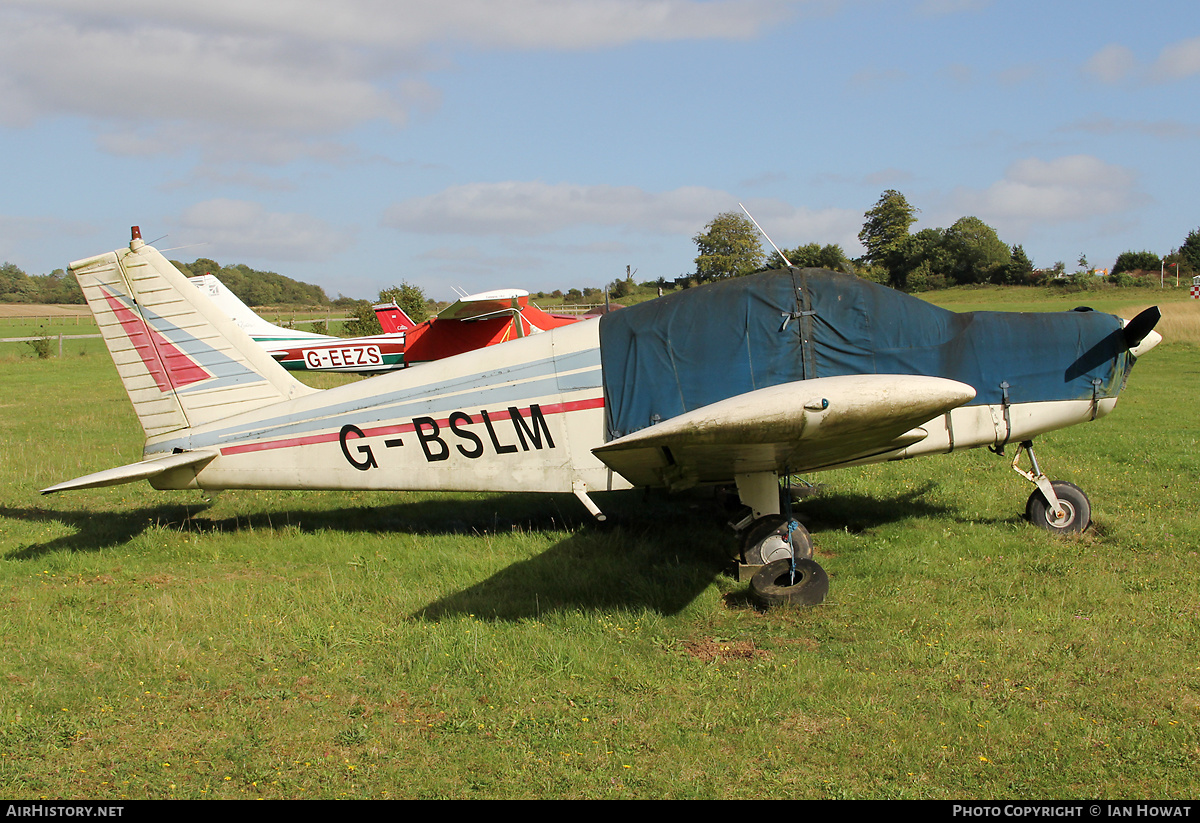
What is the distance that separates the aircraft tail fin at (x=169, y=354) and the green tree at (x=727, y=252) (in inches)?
475

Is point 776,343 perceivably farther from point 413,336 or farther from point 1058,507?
point 413,336

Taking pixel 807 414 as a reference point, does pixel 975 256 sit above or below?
above

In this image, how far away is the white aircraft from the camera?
6.06 metres

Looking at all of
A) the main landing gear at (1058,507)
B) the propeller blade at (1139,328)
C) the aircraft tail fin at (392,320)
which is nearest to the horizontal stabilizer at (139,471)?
the main landing gear at (1058,507)

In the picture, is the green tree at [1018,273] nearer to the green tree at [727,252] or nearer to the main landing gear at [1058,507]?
the green tree at [727,252]

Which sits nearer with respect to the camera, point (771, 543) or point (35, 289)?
point (771, 543)

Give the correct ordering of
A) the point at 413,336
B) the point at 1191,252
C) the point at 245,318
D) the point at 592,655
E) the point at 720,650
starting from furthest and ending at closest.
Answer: the point at 1191,252 < the point at 245,318 < the point at 413,336 < the point at 720,650 < the point at 592,655

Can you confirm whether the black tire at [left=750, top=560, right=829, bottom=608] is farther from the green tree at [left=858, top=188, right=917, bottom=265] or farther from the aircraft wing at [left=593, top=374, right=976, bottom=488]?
the green tree at [left=858, top=188, right=917, bottom=265]

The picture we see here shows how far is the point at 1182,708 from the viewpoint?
4.21m

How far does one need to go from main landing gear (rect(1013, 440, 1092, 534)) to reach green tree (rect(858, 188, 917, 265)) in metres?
40.7

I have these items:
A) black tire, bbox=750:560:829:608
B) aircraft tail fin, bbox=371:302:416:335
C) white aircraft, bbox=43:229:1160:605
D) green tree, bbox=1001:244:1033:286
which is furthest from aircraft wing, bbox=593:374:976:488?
green tree, bbox=1001:244:1033:286

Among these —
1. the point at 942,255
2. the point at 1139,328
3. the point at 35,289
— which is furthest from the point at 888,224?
the point at 35,289

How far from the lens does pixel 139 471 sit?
6.46 metres

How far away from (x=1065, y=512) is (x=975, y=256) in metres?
53.4
